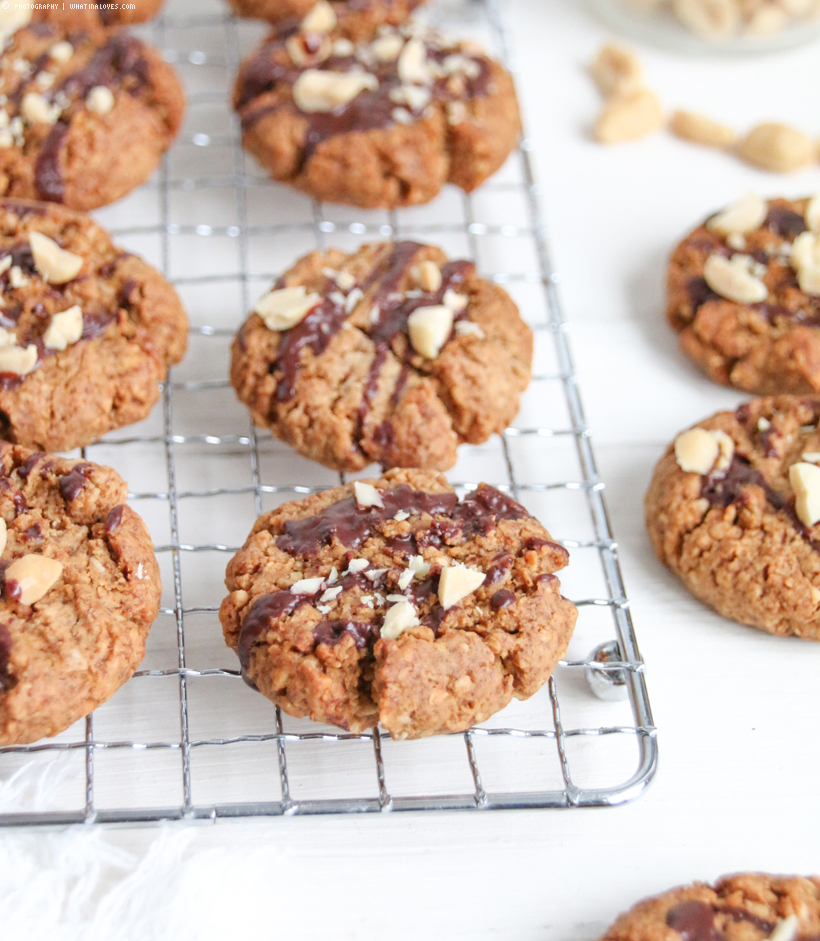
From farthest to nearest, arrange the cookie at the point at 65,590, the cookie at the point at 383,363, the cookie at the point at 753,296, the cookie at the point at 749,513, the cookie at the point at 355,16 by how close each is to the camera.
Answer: the cookie at the point at 355,16, the cookie at the point at 753,296, the cookie at the point at 383,363, the cookie at the point at 749,513, the cookie at the point at 65,590

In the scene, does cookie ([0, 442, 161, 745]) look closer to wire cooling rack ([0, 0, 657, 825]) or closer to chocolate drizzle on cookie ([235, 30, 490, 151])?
wire cooling rack ([0, 0, 657, 825])

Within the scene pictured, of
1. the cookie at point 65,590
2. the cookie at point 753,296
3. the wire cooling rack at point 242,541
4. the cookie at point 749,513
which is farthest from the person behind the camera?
the cookie at point 753,296

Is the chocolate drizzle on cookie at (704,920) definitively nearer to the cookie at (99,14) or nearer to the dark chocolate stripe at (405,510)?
the dark chocolate stripe at (405,510)

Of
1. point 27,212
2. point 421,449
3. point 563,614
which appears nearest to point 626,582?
point 563,614

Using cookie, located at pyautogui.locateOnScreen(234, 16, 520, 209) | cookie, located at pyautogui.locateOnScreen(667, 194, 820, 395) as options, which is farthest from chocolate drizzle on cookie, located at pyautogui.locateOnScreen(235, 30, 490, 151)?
cookie, located at pyautogui.locateOnScreen(667, 194, 820, 395)

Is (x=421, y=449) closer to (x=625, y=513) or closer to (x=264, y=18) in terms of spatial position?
(x=625, y=513)

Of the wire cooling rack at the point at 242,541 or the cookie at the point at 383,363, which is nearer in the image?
the wire cooling rack at the point at 242,541

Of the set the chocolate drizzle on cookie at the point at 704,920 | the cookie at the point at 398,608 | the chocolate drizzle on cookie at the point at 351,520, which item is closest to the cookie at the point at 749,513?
the cookie at the point at 398,608

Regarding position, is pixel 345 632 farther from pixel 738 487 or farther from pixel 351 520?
pixel 738 487
